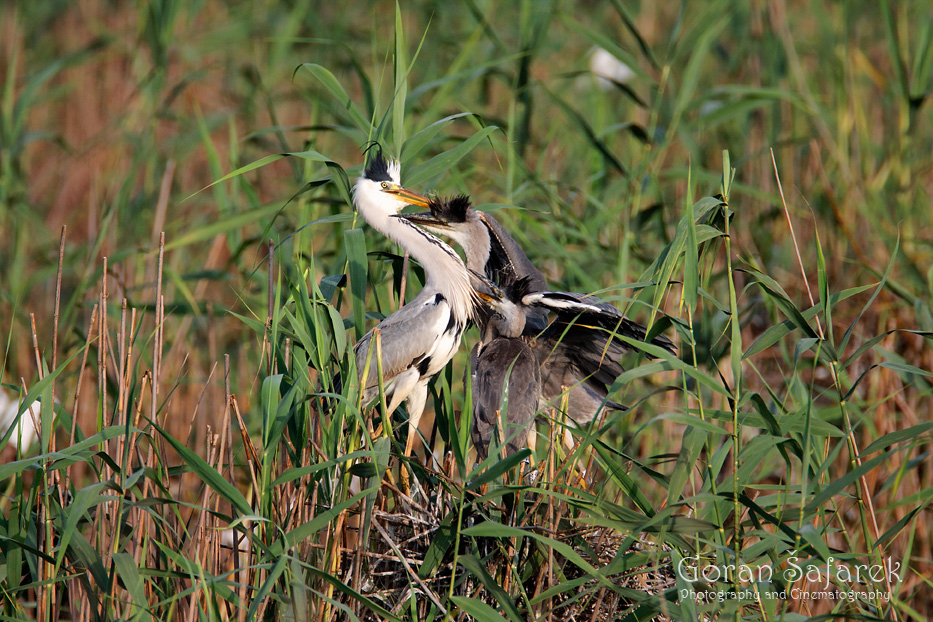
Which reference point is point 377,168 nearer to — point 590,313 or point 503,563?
point 590,313

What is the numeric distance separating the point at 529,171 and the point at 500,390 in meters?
1.24

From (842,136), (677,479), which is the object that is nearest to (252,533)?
(677,479)

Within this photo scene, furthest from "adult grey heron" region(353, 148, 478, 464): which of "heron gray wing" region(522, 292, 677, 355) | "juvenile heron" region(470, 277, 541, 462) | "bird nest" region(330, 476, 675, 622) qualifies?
"bird nest" region(330, 476, 675, 622)

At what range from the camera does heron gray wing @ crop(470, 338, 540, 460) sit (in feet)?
9.27

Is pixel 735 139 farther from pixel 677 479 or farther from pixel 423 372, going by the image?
pixel 677 479

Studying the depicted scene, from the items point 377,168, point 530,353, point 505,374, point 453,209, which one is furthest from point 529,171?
point 505,374

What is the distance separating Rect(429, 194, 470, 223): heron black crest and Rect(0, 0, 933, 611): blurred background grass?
94 millimetres

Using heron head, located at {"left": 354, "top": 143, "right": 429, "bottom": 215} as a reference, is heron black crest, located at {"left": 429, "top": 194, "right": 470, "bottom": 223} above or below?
below

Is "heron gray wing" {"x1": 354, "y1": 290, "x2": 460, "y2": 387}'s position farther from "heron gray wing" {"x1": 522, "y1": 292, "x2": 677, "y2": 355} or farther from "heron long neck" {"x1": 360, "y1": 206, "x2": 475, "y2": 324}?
"heron gray wing" {"x1": 522, "y1": 292, "x2": 677, "y2": 355}

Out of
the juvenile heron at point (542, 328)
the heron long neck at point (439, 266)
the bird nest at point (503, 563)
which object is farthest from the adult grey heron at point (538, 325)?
the bird nest at point (503, 563)

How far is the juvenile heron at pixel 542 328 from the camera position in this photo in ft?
9.75

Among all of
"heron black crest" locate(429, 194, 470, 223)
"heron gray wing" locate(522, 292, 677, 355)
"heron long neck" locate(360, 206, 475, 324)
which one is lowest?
"heron gray wing" locate(522, 292, 677, 355)

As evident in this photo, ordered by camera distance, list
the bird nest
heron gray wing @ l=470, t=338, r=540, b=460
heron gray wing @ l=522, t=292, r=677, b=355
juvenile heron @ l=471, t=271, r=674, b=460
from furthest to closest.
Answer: heron gray wing @ l=470, t=338, r=540, b=460 < juvenile heron @ l=471, t=271, r=674, b=460 < heron gray wing @ l=522, t=292, r=677, b=355 < the bird nest

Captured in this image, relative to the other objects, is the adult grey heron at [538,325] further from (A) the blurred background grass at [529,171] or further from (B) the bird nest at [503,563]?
(B) the bird nest at [503,563]
